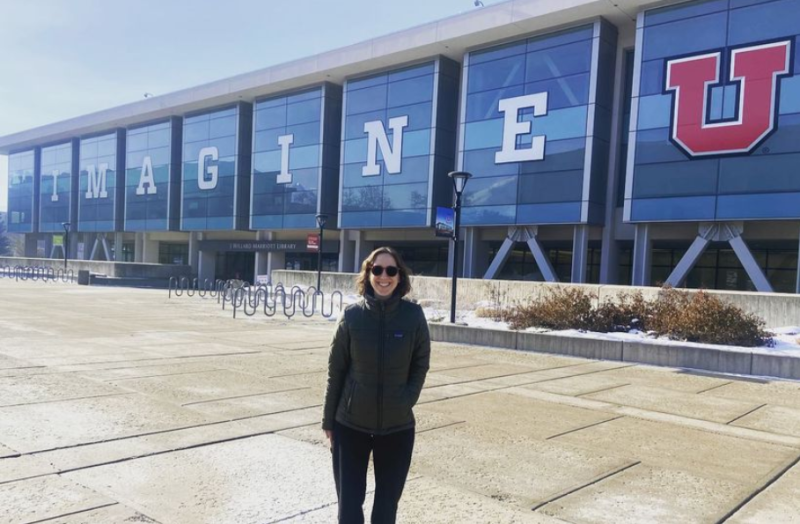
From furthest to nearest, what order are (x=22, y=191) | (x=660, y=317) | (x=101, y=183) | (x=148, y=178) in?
(x=22, y=191)
(x=101, y=183)
(x=148, y=178)
(x=660, y=317)

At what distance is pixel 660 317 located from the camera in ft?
42.8

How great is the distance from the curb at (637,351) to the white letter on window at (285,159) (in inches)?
1123

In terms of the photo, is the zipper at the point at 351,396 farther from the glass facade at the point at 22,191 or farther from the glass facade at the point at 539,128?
the glass facade at the point at 22,191

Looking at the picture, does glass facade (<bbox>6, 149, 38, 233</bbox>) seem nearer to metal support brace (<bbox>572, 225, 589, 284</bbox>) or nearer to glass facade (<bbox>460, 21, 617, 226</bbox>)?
glass facade (<bbox>460, 21, 617, 226</bbox>)

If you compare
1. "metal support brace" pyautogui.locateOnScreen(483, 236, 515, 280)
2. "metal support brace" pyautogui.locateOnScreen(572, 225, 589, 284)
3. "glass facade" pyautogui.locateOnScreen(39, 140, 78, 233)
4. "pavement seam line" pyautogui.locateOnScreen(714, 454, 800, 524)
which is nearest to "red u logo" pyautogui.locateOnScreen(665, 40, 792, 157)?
"metal support brace" pyautogui.locateOnScreen(572, 225, 589, 284)

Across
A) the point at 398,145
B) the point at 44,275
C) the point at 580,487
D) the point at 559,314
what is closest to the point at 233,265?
the point at 44,275

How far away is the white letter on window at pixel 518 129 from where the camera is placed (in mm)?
27877

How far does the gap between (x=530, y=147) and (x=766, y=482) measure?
975 inches

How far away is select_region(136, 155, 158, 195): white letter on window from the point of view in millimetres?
51094

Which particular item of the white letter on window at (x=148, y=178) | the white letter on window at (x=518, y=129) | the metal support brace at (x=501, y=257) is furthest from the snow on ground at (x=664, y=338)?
the white letter on window at (x=148, y=178)

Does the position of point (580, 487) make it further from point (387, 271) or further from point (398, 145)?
point (398, 145)

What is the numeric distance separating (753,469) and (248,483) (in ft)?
14.1

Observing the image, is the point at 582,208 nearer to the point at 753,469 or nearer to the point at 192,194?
the point at 753,469

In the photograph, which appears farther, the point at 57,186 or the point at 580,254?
the point at 57,186
